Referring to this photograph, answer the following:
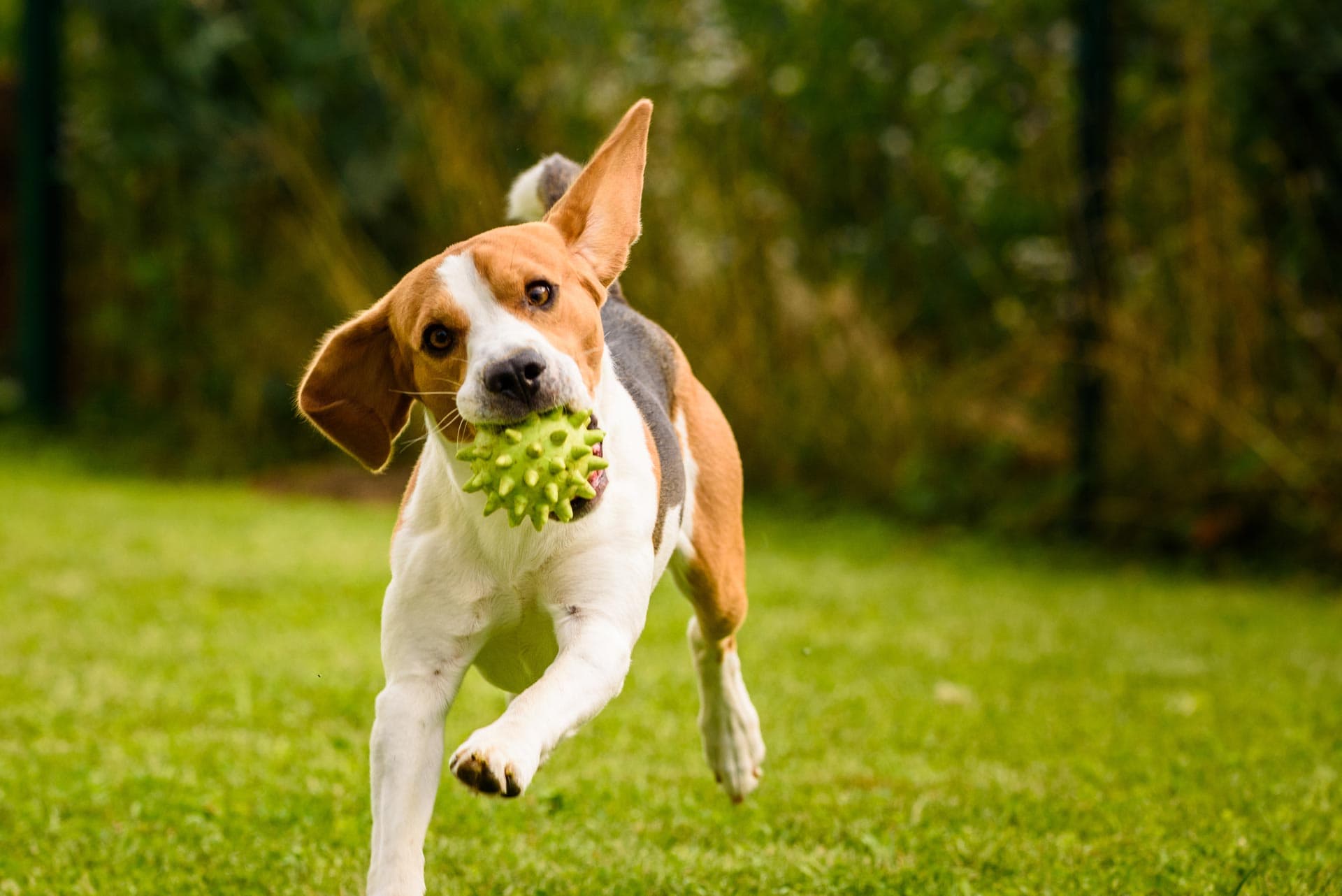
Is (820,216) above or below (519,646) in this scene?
above

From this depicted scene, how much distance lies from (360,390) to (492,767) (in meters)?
0.89

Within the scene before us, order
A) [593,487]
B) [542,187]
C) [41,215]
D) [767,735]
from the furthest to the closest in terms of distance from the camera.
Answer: [41,215], [767,735], [542,187], [593,487]

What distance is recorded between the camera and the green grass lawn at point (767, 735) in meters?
3.69

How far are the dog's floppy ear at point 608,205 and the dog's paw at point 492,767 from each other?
1.03 meters

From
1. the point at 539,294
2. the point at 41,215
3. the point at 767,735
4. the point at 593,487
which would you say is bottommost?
the point at 767,735

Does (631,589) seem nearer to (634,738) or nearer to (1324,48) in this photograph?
(634,738)

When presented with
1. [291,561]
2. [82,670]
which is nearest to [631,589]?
[82,670]

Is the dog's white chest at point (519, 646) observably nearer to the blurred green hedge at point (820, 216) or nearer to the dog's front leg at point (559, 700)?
the dog's front leg at point (559, 700)

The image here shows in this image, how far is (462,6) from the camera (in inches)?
404

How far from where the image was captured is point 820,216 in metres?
9.87

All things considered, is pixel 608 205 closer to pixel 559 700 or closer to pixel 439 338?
pixel 439 338

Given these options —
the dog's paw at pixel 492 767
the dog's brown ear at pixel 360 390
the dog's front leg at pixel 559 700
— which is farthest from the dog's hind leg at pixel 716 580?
the dog's paw at pixel 492 767

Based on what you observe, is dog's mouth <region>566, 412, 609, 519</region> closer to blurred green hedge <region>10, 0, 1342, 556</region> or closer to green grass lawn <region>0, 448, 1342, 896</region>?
green grass lawn <region>0, 448, 1342, 896</region>

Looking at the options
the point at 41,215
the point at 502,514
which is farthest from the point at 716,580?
the point at 41,215
